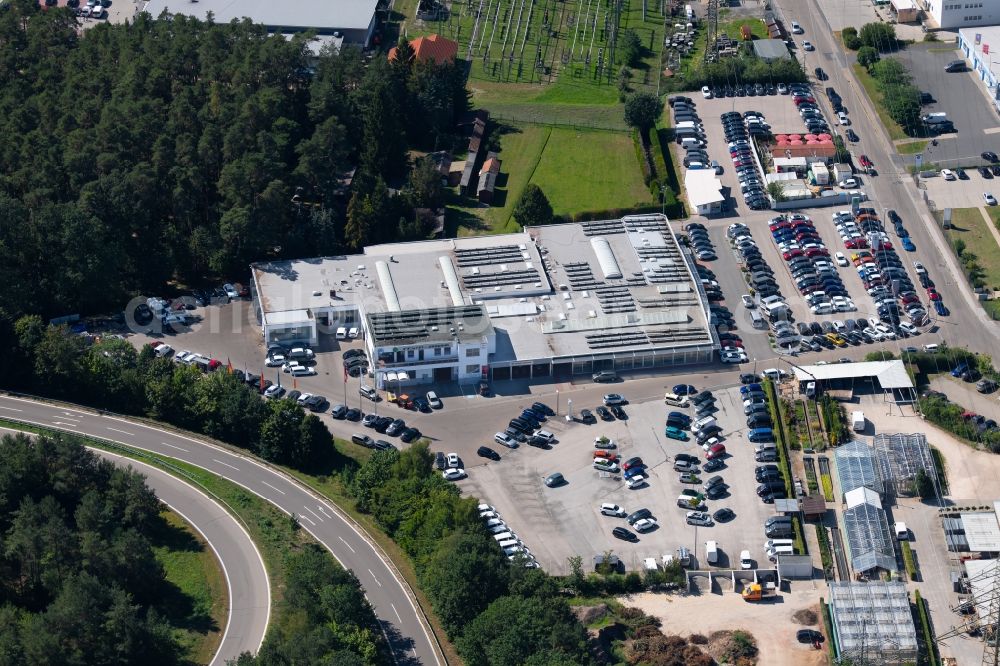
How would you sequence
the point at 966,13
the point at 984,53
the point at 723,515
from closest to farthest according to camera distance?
the point at 723,515 → the point at 984,53 → the point at 966,13

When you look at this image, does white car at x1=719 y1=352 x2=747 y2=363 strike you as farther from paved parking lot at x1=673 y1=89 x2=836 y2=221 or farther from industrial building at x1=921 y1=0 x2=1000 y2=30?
industrial building at x1=921 y1=0 x2=1000 y2=30

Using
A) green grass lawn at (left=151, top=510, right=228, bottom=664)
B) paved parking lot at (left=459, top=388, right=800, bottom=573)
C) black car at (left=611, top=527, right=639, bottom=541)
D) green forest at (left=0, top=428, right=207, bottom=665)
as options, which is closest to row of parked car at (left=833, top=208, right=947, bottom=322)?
paved parking lot at (left=459, top=388, right=800, bottom=573)

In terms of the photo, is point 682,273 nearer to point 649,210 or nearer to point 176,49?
point 649,210

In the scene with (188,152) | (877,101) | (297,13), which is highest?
(297,13)

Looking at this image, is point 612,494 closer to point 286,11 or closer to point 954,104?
point 954,104

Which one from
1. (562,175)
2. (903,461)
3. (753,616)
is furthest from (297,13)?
(753,616)

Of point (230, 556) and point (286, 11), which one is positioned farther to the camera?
point (286, 11)

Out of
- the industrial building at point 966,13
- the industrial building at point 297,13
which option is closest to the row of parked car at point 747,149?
the industrial building at point 966,13
